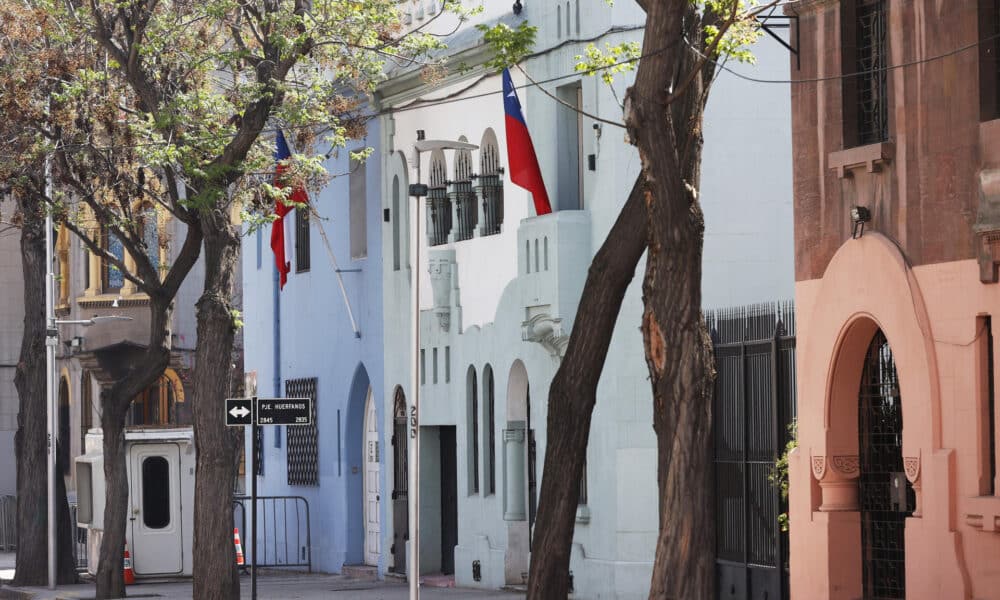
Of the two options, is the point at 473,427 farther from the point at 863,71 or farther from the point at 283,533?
the point at 863,71

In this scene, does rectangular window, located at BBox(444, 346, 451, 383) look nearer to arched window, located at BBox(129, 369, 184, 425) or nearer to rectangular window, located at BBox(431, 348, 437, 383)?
rectangular window, located at BBox(431, 348, 437, 383)

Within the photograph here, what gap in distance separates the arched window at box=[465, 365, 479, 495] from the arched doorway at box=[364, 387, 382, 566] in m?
4.15

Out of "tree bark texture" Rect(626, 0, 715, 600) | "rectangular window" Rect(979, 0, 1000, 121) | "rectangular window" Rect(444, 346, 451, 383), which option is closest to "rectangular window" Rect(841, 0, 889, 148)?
"rectangular window" Rect(979, 0, 1000, 121)

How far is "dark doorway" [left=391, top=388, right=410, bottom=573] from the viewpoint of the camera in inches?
1249

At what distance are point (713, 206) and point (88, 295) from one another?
95.8 ft

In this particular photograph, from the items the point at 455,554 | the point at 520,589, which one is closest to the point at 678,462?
the point at 520,589

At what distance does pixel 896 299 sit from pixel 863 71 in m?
2.33

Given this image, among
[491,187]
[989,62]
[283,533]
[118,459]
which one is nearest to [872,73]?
[989,62]

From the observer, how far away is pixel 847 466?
1830cm

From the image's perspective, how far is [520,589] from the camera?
89.2 ft

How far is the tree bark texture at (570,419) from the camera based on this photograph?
16.8 metres

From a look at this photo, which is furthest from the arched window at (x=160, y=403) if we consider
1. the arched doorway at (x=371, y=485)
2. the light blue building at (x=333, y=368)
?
the arched doorway at (x=371, y=485)

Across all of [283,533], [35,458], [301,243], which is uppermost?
[301,243]

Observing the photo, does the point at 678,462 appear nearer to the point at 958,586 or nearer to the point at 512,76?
the point at 958,586
